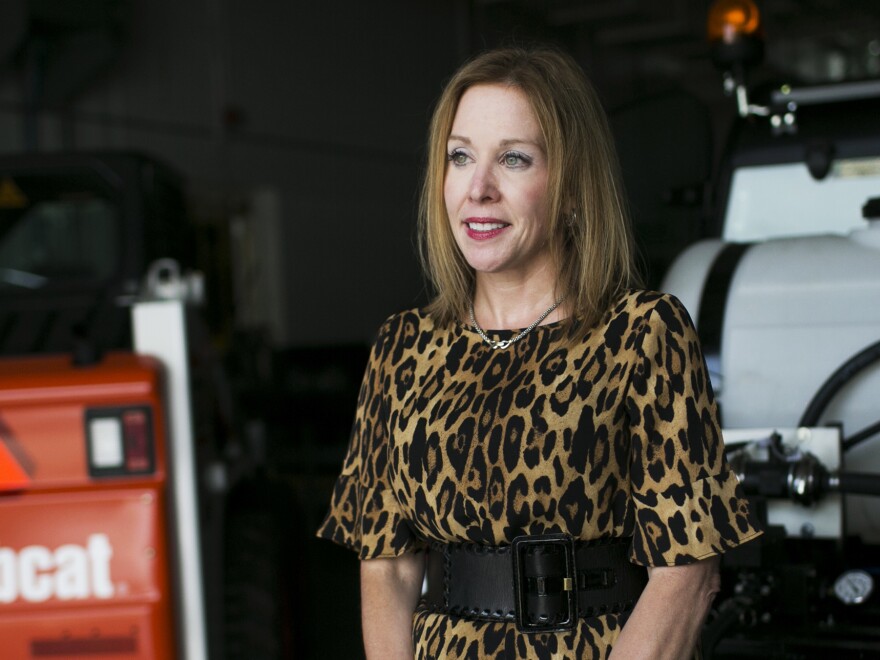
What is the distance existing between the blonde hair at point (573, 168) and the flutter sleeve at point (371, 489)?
332mm

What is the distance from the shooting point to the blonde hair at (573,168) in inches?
67.7

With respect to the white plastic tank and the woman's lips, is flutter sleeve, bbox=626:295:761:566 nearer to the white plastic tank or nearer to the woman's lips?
the woman's lips

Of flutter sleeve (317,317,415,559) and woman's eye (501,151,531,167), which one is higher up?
woman's eye (501,151,531,167)

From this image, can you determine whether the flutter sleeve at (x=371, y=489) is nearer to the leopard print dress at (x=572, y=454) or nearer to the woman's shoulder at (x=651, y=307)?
the leopard print dress at (x=572, y=454)

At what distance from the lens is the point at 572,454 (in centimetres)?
165

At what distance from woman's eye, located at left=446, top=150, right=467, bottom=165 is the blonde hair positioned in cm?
2

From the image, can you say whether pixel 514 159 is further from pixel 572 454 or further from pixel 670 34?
pixel 670 34

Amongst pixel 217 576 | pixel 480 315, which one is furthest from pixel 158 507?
pixel 480 315

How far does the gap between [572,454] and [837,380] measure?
3.71 ft

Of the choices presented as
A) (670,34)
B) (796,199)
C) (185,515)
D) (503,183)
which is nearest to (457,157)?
(503,183)

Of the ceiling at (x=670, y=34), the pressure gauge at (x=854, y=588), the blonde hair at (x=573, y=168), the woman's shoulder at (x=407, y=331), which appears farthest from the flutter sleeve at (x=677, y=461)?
the ceiling at (x=670, y=34)

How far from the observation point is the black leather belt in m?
1.65

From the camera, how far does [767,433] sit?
101 inches

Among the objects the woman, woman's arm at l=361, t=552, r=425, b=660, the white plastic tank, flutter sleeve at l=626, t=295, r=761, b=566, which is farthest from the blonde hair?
the white plastic tank
